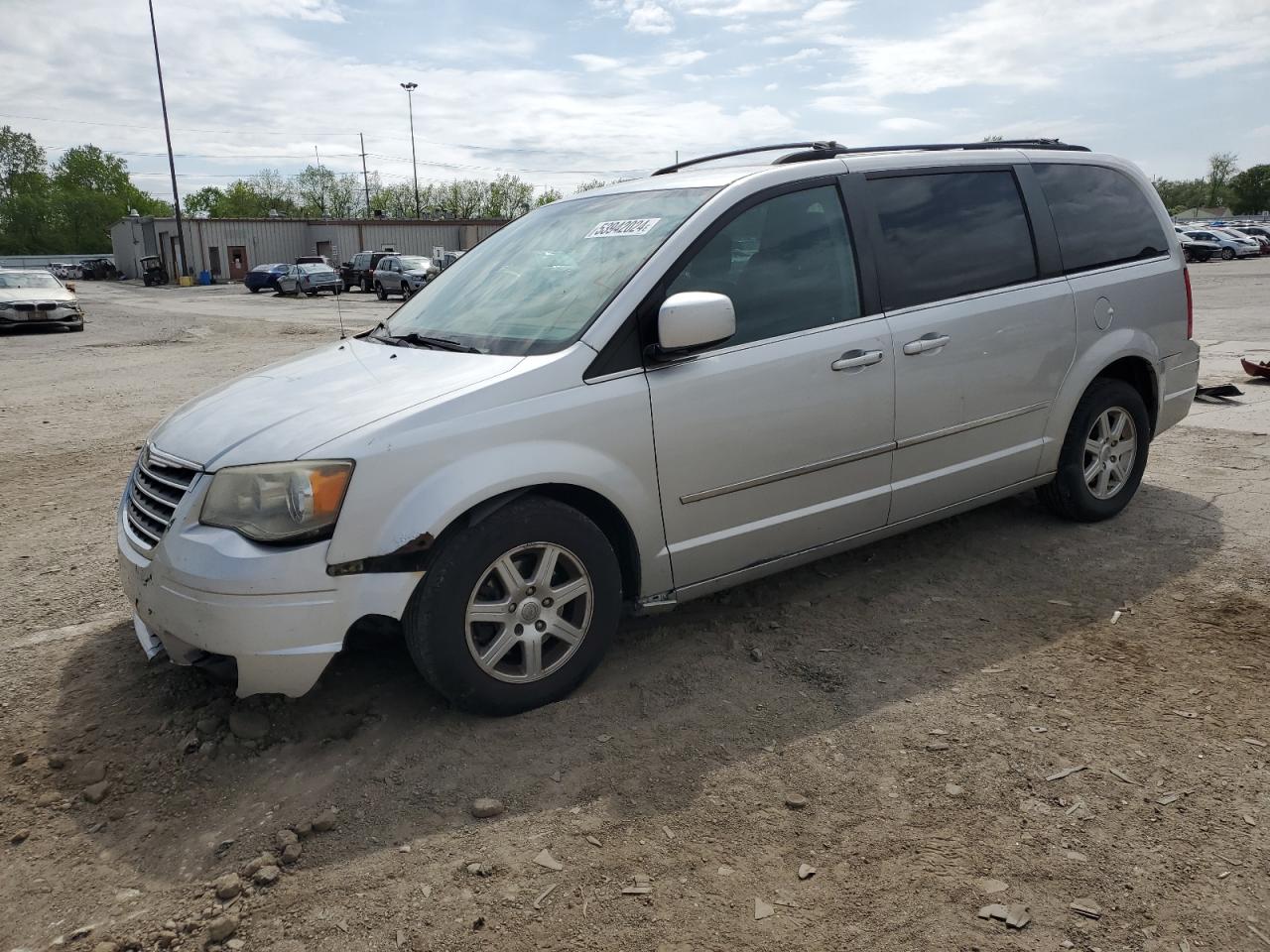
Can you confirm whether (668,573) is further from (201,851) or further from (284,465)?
(201,851)

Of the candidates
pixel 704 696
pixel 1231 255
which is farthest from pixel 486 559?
pixel 1231 255

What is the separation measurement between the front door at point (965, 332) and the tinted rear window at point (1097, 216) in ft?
0.79

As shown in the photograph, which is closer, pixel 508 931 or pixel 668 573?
pixel 508 931

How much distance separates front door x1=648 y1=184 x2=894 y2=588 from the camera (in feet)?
11.5

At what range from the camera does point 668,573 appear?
11.6 ft

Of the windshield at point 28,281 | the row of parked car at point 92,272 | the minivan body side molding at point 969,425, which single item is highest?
the row of parked car at point 92,272

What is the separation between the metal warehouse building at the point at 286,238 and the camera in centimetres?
5834

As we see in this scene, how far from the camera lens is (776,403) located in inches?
143

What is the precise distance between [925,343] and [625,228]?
52.8 inches

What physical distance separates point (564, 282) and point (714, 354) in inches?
26.1

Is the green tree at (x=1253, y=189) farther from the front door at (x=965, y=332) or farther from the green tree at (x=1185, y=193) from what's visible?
the front door at (x=965, y=332)

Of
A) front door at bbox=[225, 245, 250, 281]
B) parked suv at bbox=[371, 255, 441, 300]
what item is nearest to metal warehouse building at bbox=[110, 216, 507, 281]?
front door at bbox=[225, 245, 250, 281]

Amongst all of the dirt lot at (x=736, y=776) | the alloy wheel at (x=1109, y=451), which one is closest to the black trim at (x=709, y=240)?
the dirt lot at (x=736, y=776)

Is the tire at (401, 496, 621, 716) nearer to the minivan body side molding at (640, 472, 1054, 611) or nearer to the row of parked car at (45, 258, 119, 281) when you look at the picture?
the minivan body side molding at (640, 472, 1054, 611)
